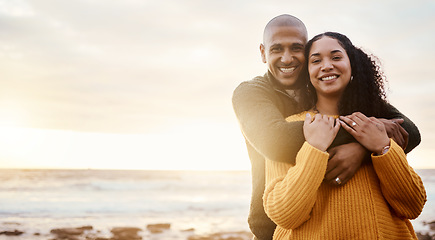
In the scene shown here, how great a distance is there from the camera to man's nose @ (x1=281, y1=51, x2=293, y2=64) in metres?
2.89

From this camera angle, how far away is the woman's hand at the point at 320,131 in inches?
76.4

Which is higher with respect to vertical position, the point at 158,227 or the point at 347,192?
the point at 347,192

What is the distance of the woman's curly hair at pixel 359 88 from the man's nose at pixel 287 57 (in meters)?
0.37

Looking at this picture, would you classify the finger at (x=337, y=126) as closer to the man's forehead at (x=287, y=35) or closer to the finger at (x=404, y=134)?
the finger at (x=404, y=134)

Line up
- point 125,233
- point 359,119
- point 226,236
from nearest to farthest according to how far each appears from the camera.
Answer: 1. point 359,119
2. point 226,236
3. point 125,233

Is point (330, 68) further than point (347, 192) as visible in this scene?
Yes

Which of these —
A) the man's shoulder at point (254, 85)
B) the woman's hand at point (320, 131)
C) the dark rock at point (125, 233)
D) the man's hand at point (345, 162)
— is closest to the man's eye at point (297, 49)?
the man's shoulder at point (254, 85)

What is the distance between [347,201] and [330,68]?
2.51 feet

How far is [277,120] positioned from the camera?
2.15 meters

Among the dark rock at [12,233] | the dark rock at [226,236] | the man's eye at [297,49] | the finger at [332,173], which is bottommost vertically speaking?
the dark rock at [12,233]

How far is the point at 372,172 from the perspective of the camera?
2037 millimetres

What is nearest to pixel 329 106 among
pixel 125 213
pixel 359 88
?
pixel 359 88

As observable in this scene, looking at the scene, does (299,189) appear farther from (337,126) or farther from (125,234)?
(125,234)

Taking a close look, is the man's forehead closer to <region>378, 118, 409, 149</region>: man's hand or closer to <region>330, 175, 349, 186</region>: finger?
<region>378, 118, 409, 149</region>: man's hand
